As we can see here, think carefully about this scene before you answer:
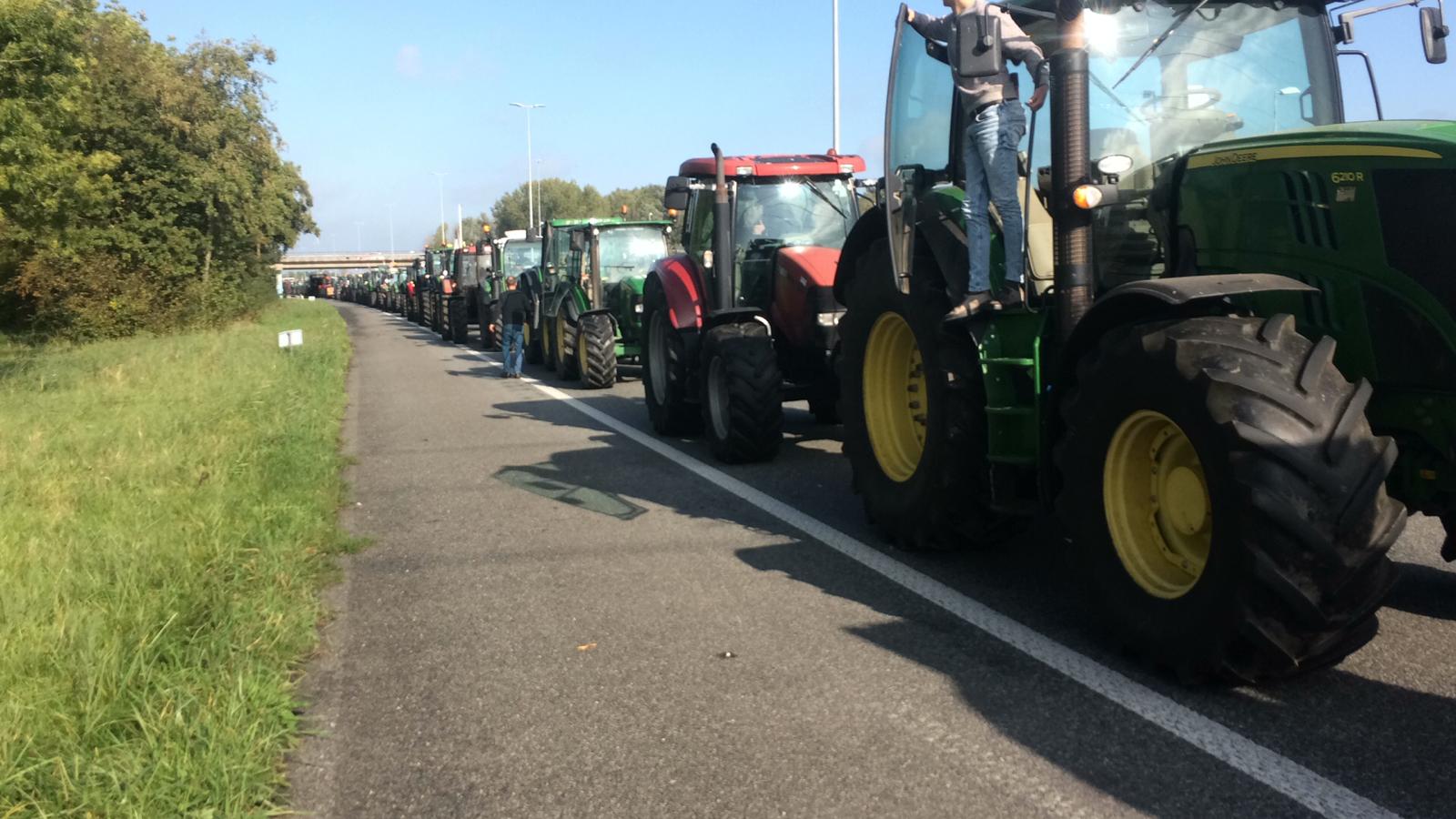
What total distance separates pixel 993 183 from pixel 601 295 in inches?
487

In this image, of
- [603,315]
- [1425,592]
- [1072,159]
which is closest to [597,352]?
[603,315]

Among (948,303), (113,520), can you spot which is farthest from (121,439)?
(948,303)

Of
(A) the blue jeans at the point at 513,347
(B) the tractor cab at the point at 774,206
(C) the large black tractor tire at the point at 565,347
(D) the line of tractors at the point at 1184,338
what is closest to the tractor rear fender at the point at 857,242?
(D) the line of tractors at the point at 1184,338

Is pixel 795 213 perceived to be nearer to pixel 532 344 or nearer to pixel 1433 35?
pixel 1433 35

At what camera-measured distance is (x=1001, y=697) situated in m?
4.39

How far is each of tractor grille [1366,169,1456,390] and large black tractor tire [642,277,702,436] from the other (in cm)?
719

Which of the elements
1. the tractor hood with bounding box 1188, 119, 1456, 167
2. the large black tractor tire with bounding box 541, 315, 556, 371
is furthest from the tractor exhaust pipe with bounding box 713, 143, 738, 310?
the large black tractor tire with bounding box 541, 315, 556, 371

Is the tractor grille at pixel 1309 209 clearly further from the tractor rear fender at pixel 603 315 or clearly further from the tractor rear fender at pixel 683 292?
the tractor rear fender at pixel 603 315

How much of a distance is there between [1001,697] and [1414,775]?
129 centimetres

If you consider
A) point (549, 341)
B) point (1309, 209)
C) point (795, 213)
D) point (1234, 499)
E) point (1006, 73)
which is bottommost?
point (1234, 499)

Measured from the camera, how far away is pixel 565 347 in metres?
18.1

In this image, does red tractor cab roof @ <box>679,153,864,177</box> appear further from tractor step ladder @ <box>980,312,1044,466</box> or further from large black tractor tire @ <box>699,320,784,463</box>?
tractor step ladder @ <box>980,312,1044,466</box>

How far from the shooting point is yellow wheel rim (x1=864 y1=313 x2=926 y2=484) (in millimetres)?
6762

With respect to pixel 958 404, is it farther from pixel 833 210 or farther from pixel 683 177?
pixel 683 177
